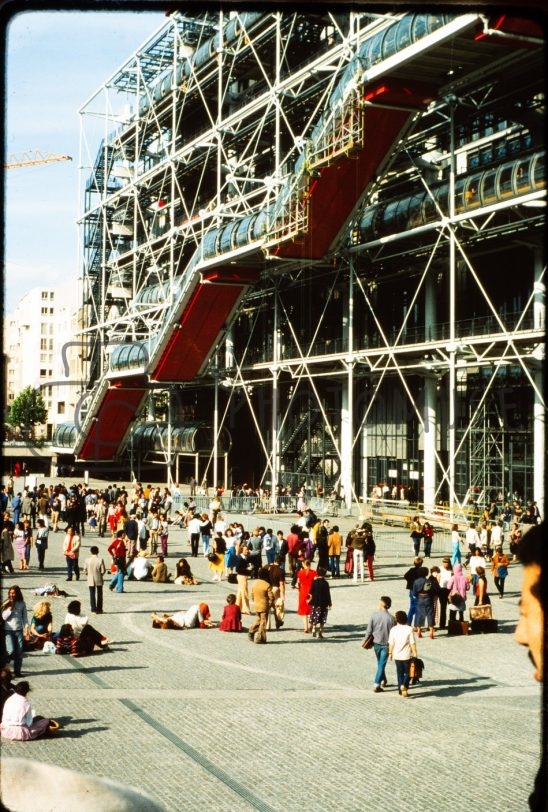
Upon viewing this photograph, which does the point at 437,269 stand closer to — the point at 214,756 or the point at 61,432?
the point at 61,432

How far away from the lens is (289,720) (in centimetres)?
962

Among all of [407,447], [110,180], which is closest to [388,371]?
[407,447]

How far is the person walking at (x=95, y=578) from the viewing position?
15.1m

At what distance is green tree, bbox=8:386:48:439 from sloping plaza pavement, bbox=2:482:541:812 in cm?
5417

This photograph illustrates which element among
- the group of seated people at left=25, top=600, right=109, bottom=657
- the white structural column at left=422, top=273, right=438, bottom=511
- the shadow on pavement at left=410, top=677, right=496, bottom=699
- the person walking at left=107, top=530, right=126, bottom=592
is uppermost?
the white structural column at left=422, top=273, right=438, bottom=511

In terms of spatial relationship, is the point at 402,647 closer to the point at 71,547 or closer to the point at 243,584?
the point at 243,584

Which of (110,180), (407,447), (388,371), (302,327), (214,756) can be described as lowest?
(214,756)

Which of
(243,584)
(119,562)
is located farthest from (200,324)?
(243,584)

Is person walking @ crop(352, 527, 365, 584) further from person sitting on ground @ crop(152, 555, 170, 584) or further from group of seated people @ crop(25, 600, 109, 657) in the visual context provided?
group of seated people @ crop(25, 600, 109, 657)

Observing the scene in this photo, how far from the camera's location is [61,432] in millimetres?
47781

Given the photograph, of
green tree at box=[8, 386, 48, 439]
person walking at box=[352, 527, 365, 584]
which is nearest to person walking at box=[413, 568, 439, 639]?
person walking at box=[352, 527, 365, 584]

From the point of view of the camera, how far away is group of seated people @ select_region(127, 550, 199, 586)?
19.0 m

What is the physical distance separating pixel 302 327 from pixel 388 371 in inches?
280

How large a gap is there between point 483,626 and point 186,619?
15.2 feet
